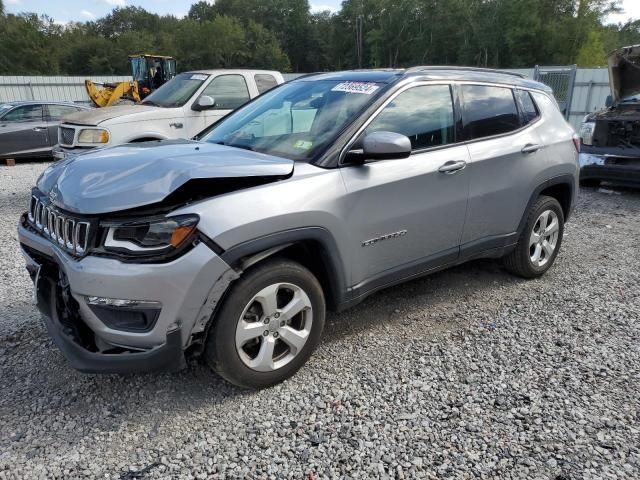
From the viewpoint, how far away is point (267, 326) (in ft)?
8.95

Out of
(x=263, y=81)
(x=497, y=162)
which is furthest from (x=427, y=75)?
(x=263, y=81)

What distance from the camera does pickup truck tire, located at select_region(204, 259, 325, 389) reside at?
2561 mm

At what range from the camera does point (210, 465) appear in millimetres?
2307

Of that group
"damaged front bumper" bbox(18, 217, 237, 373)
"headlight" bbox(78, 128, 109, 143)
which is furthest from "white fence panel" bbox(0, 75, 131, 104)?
"damaged front bumper" bbox(18, 217, 237, 373)

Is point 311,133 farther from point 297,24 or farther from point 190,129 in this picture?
point 297,24

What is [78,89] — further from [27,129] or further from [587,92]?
[587,92]

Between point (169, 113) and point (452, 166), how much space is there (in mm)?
5054

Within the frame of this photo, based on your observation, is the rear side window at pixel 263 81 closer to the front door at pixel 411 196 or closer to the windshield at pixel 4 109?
the front door at pixel 411 196

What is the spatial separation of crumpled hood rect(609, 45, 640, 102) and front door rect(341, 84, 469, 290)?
624 centimetres

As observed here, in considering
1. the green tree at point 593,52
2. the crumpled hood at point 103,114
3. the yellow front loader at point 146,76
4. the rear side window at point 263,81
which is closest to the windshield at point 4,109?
the yellow front loader at point 146,76

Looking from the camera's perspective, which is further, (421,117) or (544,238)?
(544,238)

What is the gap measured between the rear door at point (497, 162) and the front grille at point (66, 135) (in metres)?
5.67

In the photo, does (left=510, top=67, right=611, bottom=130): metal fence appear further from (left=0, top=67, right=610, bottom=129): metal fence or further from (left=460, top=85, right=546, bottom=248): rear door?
(left=460, top=85, right=546, bottom=248): rear door

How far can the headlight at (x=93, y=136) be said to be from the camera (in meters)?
6.70
